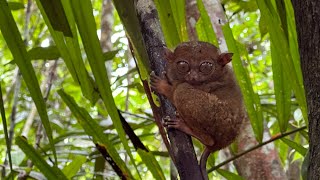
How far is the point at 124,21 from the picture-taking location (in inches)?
50.6

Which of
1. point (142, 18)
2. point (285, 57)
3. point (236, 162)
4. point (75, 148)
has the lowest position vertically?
point (236, 162)

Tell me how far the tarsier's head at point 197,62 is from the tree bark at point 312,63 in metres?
0.99

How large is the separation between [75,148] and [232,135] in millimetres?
1109

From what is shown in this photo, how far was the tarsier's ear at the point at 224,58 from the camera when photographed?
186cm

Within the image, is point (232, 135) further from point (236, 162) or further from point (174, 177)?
point (236, 162)

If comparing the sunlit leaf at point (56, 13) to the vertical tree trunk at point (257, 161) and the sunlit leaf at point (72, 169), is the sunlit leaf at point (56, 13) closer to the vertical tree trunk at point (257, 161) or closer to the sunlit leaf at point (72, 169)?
the sunlit leaf at point (72, 169)

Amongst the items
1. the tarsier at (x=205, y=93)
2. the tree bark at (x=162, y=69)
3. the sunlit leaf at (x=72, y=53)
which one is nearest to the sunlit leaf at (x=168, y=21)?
the tarsier at (x=205, y=93)

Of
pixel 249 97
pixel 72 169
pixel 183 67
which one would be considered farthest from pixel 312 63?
pixel 72 169

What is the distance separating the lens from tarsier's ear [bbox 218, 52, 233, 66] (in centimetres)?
186

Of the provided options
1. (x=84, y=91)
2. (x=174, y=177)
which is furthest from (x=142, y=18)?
(x=174, y=177)

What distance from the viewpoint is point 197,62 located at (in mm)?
1957

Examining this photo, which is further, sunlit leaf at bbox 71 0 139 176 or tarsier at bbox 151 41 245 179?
tarsier at bbox 151 41 245 179

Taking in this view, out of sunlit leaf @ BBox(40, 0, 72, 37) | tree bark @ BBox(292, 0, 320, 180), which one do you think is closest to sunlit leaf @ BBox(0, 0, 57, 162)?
sunlit leaf @ BBox(40, 0, 72, 37)

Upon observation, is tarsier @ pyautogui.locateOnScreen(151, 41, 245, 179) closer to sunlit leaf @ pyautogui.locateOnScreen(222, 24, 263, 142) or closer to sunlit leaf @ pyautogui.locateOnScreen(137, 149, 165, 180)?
sunlit leaf @ pyautogui.locateOnScreen(222, 24, 263, 142)
